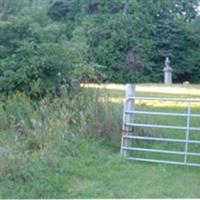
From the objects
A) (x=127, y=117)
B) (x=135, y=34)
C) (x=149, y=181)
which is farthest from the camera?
(x=135, y=34)

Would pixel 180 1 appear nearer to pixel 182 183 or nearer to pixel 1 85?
pixel 1 85

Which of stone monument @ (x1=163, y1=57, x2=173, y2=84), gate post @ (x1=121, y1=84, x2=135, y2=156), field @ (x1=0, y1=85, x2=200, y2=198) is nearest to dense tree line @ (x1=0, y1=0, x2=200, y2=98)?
stone monument @ (x1=163, y1=57, x2=173, y2=84)

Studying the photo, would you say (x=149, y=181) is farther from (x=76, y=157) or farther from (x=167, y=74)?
(x=167, y=74)

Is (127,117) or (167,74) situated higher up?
(127,117)

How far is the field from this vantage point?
6.62m

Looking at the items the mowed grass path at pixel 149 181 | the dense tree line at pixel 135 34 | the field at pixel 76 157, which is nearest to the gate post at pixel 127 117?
the field at pixel 76 157

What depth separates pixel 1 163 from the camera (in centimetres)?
674

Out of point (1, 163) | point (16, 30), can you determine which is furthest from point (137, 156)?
point (16, 30)

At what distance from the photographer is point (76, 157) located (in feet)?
26.4

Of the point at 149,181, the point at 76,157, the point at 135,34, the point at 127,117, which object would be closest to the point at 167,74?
the point at 135,34

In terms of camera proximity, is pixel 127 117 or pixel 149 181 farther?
pixel 127 117

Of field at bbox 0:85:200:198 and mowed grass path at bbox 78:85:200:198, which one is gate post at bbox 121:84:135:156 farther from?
mowed grass path at bbox 78:85:200:198

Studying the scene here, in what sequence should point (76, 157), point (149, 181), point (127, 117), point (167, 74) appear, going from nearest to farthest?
point (149, 181)
point (76, 157)
point (127, 117)
point (167, 74)

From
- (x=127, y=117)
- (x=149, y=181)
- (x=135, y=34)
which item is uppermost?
(x=135, y=34)
